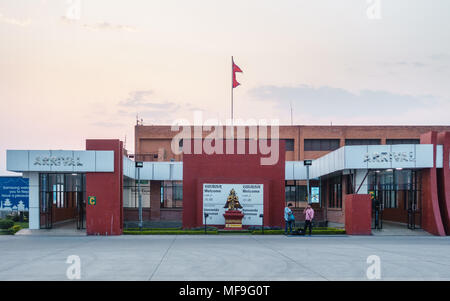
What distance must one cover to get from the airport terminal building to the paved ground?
18.6ft

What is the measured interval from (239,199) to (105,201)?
8.25m

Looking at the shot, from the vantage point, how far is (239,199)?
1267 inches

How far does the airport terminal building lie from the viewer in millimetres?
28672

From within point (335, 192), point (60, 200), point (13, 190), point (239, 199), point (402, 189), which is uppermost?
point (402, 189)

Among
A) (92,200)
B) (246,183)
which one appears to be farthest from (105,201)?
(246,183)

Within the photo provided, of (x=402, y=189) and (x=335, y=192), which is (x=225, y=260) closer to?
(x=402, y=189)

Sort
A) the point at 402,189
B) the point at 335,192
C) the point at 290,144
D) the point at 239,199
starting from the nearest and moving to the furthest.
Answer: the point at 402,189 < the point at 239,199 < the point at 335,192 < the point at 290,144

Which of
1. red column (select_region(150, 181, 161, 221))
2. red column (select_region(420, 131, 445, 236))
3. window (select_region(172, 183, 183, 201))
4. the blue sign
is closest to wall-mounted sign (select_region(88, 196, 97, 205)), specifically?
the blue sign

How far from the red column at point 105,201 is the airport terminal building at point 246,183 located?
6 cm

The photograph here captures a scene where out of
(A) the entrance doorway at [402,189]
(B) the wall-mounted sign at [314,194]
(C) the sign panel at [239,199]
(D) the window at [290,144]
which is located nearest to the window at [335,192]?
(A) the entrance doorway at [402,189]

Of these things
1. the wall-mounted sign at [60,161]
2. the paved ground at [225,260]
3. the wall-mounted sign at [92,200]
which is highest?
the wall-mounted sign at [60,161]

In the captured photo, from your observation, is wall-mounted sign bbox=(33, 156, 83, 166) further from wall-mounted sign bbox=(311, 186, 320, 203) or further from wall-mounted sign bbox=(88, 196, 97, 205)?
wall-mounted sign bbox=(311, 186, 320, 203)

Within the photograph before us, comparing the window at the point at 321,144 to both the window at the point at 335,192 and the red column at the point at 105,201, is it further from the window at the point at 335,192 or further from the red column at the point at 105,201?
the red column at the point at 105,201

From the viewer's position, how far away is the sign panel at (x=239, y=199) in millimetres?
32156
